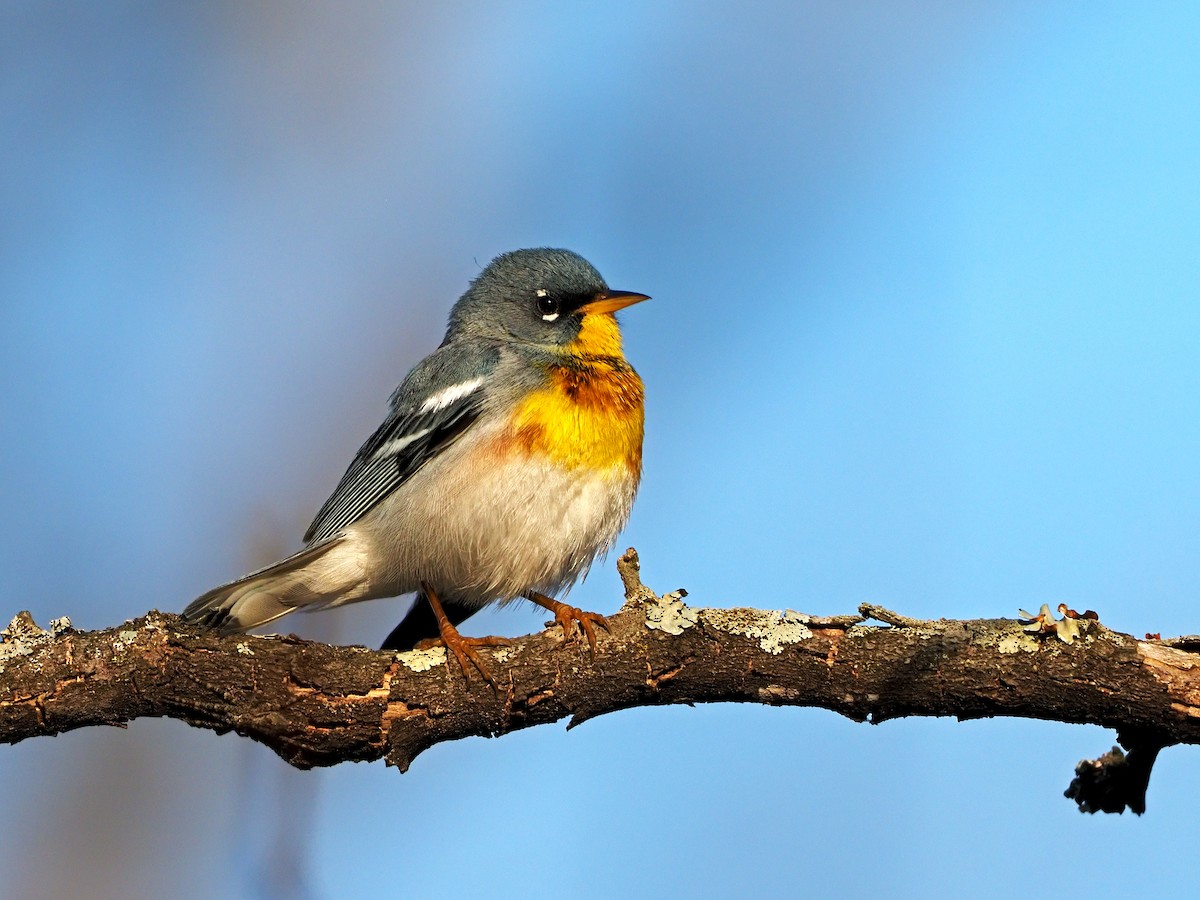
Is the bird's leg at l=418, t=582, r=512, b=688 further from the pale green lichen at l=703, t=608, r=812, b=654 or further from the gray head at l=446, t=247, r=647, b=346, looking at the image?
the gray head at l=446, t=247, r=647, b=346

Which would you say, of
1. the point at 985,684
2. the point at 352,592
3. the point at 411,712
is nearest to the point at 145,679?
the point at 411,712

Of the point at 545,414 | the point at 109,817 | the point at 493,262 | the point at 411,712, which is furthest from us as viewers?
the point at 493,262

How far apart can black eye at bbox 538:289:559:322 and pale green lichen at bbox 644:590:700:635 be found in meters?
2.66

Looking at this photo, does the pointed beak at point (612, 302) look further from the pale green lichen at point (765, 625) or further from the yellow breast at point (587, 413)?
the pale green lichen at point (765, 625)

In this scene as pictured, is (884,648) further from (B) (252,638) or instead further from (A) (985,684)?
(B) (252,638)

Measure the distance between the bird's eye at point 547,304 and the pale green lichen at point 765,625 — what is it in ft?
9.28

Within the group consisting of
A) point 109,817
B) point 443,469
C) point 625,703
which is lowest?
point 109,817

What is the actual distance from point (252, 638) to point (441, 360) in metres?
2.57

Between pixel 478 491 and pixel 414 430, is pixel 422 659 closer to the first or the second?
pixel 478 491

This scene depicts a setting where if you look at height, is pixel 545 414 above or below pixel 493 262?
below

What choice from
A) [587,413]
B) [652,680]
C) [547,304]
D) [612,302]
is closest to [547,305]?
[547,304]

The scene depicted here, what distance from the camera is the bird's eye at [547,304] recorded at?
680cm

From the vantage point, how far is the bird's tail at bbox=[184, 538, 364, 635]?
18.1 ft

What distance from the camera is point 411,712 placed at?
4.55 meters
